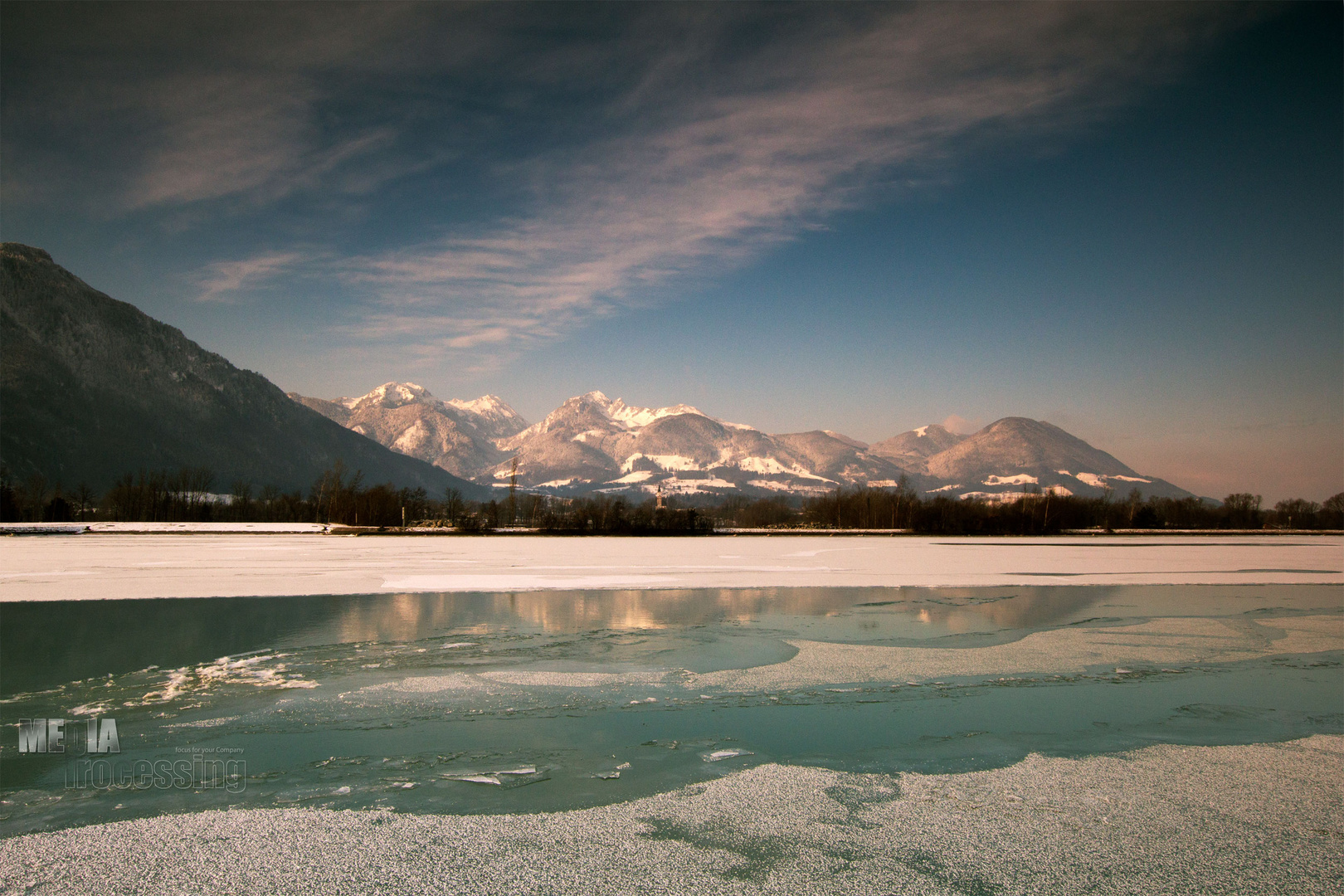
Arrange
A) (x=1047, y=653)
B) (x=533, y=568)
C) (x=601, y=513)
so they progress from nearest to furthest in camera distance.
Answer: (x=1047, y=653), (x=533, y=568), (x=601, y=513)

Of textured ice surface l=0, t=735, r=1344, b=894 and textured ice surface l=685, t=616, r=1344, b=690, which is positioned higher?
textured ice surface l=0, t=735, r=1344, b=894

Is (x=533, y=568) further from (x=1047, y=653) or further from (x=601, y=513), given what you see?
(x=601, y=513)

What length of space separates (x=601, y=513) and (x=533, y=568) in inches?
2041

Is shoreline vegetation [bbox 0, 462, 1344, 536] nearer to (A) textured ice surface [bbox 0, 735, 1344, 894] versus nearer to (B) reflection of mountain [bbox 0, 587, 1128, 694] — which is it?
(B) reflection of mountain [bbox 0, 587, 1128, 694]

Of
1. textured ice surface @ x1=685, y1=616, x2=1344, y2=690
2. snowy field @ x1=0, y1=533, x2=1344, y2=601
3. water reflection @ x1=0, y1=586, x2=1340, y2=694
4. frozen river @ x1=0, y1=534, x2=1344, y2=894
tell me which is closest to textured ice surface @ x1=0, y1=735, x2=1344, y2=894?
frozen river @ x1=0, y1=534, x2=1344, y2=894

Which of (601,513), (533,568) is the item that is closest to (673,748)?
(533,568)

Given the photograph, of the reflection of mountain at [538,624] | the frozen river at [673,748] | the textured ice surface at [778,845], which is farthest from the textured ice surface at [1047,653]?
the textured ice surface at [778,845]

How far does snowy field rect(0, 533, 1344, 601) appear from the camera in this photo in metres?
20.1

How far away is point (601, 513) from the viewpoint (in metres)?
78.2

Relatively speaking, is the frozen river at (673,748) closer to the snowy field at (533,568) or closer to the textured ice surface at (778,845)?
the textured ice surface at (778,845)

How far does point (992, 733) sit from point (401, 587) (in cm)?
1615

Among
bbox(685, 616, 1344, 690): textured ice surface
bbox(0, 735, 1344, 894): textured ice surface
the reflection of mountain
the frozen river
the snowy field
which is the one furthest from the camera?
the snowy field

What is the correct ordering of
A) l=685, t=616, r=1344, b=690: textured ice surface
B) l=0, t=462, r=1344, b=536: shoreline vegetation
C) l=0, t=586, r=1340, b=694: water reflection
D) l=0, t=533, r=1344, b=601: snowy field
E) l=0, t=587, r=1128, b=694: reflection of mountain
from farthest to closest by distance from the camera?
l=0, t=462, r=1344, b=536: shoreline vegetation, l=0, t=533, r=1344, b=601: snowy field, l=0, t=586, r=1340, b=694: water reflection, l=0, t=587, r=1128, b=694: reflection of mountain, l=685, t=616, r=1344, b=690: textured ice surface

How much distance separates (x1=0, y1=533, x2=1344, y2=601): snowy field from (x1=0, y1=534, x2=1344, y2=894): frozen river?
3.37 meters
